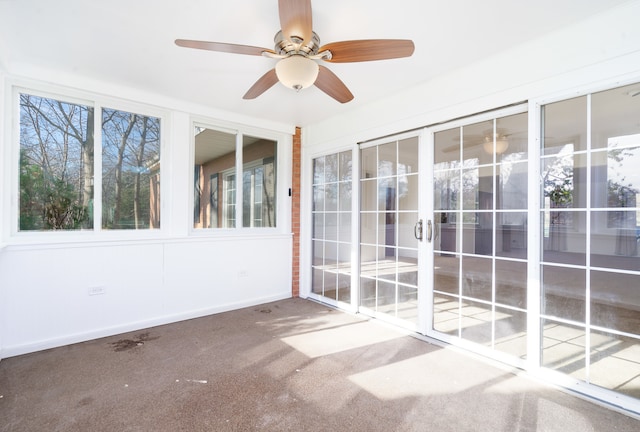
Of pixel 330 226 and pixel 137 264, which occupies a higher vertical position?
pixel 330 226

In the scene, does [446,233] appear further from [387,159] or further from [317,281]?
[317,281]

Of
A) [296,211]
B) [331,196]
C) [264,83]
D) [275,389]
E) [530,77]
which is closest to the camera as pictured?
[275,389]

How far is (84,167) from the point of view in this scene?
3131 mm

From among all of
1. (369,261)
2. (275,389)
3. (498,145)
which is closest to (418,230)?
(369,261)

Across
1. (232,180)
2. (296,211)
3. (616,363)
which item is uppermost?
(232,180)

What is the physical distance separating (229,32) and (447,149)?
2.13 m

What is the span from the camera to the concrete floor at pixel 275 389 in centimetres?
187

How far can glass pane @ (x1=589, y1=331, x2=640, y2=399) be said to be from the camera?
2.03m

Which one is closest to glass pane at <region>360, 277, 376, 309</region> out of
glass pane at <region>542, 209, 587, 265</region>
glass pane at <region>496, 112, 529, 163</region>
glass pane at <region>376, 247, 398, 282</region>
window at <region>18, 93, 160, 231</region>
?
glass pane at <region>376, 247, 398, 282</region>

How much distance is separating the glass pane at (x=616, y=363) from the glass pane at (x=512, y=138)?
1383mm

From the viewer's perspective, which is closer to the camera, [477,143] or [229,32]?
[229,32]

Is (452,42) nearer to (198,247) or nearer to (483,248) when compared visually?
(483,248)

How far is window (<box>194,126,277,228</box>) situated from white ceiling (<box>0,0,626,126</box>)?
3.32 ft

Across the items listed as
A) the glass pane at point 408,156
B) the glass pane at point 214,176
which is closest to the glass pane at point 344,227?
the glass pane at point 408,156
